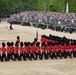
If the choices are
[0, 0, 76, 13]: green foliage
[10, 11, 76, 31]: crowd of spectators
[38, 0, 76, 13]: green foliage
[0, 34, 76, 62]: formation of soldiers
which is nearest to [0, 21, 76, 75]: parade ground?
[0, 34, 76, 62]: formation of soldiers

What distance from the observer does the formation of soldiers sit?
23844mm

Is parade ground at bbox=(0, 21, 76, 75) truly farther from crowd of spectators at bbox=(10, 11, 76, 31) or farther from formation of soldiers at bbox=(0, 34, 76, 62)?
crowd of spectators at bbox=(10, 11, 76, 31)

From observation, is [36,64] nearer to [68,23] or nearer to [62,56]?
[62,56]

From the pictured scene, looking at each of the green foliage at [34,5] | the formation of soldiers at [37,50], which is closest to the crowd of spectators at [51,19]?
the green foliage at [34,5]

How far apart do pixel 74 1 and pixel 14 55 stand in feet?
124

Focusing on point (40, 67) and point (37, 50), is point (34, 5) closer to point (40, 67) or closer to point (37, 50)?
Answer: point (37, 50)

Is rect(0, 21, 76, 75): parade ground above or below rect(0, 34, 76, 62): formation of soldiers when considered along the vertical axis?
below

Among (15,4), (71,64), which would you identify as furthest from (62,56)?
(15,4)

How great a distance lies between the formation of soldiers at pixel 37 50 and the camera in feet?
78.2

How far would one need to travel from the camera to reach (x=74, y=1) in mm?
60594

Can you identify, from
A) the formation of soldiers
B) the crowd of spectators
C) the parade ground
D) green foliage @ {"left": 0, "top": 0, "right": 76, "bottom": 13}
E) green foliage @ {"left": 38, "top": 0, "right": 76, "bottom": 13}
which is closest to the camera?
the parade ground

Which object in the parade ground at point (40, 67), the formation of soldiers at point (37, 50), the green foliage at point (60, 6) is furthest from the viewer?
the green foliage at point (60, 6)

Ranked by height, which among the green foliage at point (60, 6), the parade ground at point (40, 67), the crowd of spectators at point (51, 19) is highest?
the green foliage at point (60, 6)

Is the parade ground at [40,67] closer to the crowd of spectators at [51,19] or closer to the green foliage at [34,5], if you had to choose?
the crowd of spectators at [51,19]
